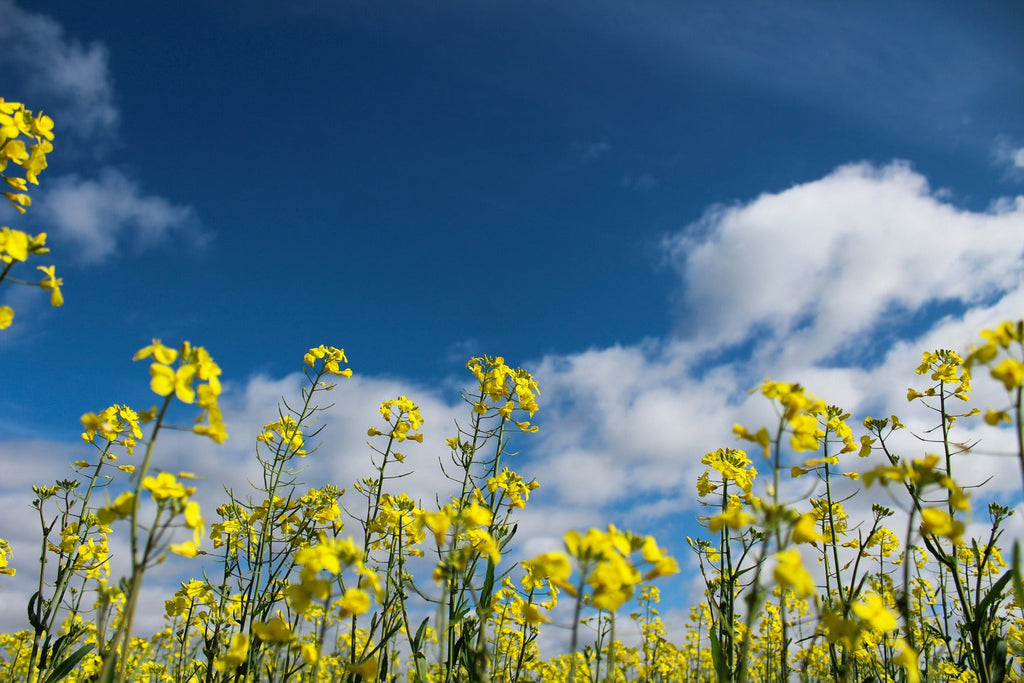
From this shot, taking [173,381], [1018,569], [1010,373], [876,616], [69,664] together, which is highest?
[1010,373]

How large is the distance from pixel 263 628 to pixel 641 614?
26.2 feet

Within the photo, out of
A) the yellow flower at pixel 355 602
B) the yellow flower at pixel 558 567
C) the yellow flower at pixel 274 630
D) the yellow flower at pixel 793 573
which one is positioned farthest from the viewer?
Answer: the yellow flower at pixel 274 630

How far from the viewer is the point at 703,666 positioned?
1030 cm

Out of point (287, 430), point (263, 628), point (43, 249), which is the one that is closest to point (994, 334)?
point (263, 628)

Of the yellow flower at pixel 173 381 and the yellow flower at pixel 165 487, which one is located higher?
the yellow flower at pixel 173 381

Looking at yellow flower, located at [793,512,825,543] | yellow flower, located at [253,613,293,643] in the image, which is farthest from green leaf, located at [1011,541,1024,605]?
yellow flower, located at [253,613,293,643]

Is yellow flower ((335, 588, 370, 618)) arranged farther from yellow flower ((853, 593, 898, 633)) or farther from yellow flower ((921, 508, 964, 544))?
yellow flower ((921, 508, 964, 544))

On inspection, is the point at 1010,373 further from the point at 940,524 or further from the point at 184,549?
the point at 184,549

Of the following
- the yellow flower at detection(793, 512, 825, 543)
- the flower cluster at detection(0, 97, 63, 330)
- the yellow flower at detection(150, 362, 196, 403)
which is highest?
the flower cluster at detection(0, 97, 63, 330)

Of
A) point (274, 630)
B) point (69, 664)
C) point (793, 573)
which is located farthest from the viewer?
point (69, 664)

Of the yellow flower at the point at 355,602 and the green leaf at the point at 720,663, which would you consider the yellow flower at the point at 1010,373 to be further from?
the yellow flower at the point at 355,602

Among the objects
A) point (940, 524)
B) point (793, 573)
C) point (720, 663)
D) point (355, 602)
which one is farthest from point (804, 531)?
point (355, 602)

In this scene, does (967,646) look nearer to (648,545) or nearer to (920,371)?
(920,371)

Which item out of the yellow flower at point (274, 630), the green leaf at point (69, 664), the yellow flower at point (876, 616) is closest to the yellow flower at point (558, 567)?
the yellow flower at point (876, 616)
